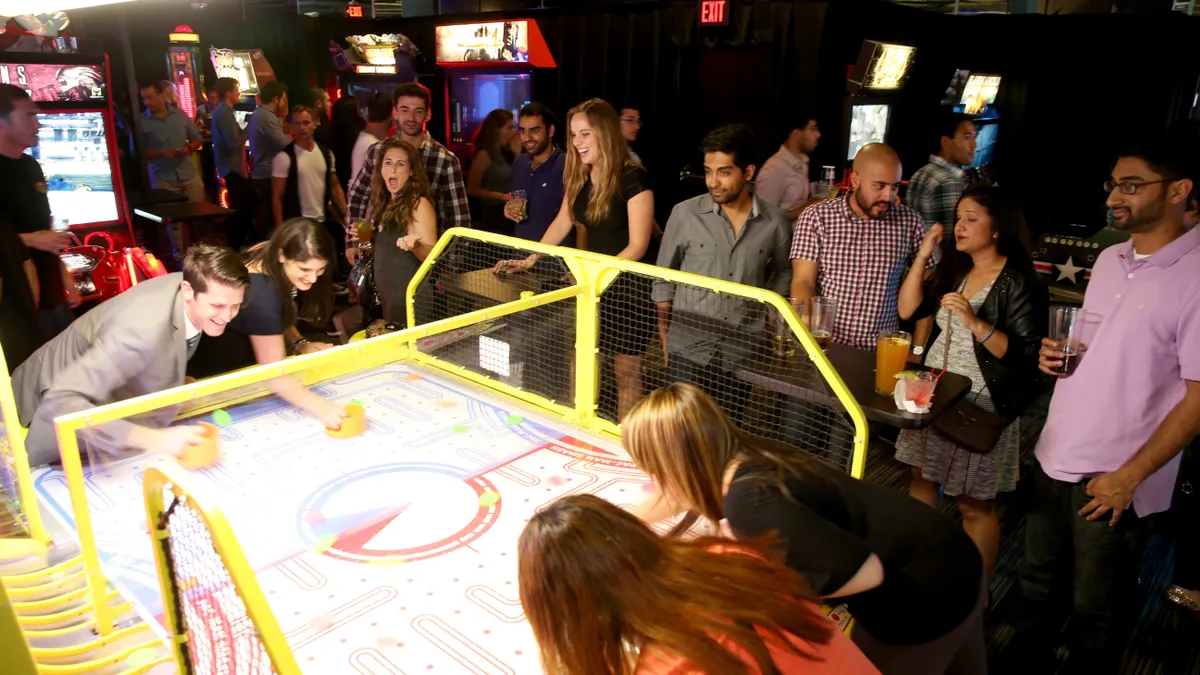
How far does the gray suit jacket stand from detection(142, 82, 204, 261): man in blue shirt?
5.16 m

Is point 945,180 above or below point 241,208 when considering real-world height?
above

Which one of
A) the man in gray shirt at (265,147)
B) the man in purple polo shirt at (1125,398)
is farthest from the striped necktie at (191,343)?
the man in gray shirt at (265,147)

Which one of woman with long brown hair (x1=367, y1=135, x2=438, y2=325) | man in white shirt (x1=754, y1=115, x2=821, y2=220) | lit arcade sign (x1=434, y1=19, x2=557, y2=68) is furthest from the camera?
lit arcade sign (x1=434, y1=19, x2=557, y2=68)

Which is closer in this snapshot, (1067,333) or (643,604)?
(643,604)

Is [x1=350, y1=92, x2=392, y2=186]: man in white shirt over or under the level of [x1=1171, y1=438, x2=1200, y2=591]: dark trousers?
over

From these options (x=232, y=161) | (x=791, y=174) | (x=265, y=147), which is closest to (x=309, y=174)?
(x=265, y=147)

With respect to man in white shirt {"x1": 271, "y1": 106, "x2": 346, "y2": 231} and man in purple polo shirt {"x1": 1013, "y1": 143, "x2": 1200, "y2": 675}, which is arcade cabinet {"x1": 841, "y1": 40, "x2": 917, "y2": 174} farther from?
man in purple polo shirt {"x1": 1013, "y1": 143, "x2": 1200, "y2": 675}

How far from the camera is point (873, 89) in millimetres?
7184

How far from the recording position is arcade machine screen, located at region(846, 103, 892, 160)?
7238 millimetres

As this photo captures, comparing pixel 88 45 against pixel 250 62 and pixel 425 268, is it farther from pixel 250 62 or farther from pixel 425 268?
pixel 425 268

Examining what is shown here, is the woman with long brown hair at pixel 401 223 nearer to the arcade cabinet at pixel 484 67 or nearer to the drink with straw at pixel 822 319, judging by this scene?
the drink with straw at pixel 822 319

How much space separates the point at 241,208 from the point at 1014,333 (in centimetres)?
646

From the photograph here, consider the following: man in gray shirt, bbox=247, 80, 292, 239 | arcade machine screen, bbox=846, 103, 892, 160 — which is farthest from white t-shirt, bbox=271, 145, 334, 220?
arcade machine screen, bbox=846, 103, 892, 160

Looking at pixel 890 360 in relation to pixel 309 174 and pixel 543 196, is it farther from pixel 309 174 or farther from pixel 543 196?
pixel 309 174
